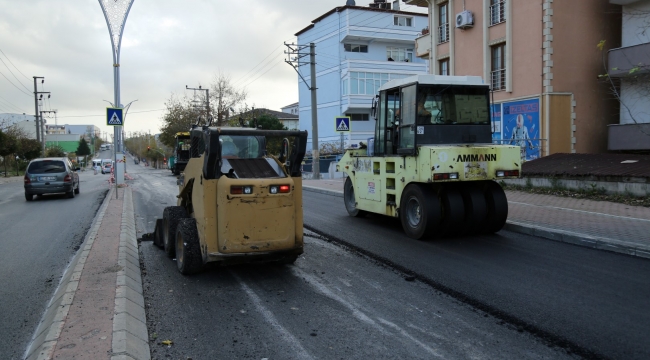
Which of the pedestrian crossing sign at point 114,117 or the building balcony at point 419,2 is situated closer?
the pedestrian crossing sign at point 114,117

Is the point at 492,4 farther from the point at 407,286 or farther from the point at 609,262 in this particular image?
the point at 407,286

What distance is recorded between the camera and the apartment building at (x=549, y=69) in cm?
2002

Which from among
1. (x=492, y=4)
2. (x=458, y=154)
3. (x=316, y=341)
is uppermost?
(x=492, y=4)

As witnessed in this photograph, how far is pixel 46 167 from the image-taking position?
2028 centimetres

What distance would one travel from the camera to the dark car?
1991cm

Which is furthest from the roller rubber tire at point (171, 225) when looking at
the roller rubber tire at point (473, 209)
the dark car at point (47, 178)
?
the dark car at point (47, 178)

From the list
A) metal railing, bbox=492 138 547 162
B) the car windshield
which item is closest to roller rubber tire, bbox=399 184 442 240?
metal railing, bbox=492 138 547 162

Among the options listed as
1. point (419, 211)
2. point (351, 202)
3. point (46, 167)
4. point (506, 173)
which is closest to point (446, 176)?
point (419, 211)

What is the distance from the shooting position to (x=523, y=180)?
17281 mm

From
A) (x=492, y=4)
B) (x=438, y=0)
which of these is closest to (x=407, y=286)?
(x=492, y=4)

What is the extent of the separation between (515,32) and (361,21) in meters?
27.7

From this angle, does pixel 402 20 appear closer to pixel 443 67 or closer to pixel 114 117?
pixel 443 67

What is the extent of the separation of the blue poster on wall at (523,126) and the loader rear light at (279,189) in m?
16.3

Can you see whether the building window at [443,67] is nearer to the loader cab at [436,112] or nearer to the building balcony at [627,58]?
the building balcony at [627,58]
